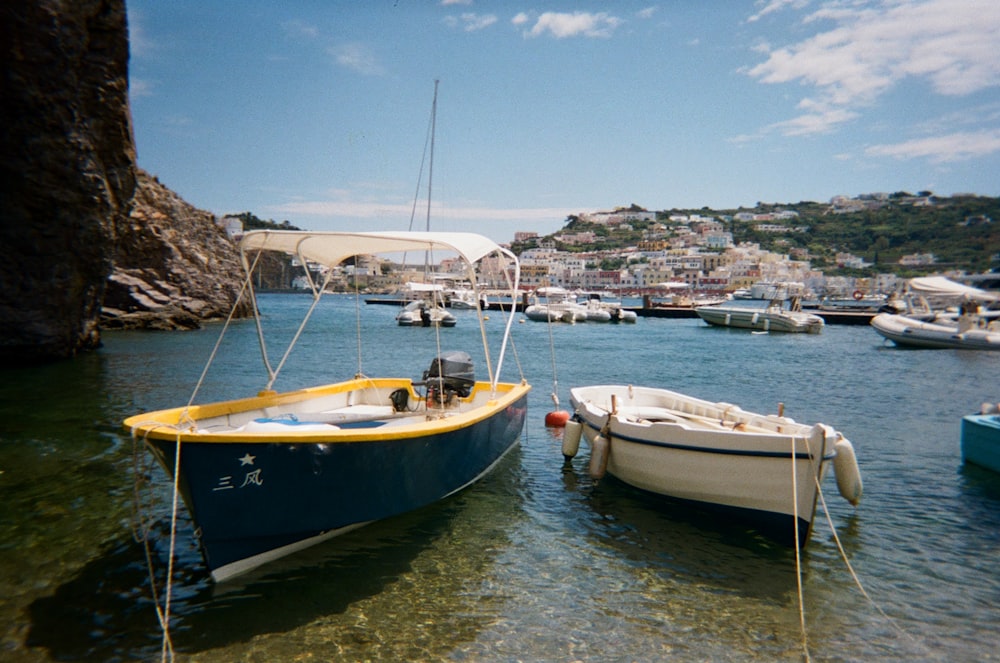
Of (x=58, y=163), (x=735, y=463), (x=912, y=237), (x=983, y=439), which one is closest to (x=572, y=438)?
(x=735, y=463)

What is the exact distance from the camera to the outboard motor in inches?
410

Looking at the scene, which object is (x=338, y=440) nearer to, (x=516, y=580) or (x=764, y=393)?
(x=516, y=580)

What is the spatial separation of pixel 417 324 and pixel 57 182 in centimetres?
3470

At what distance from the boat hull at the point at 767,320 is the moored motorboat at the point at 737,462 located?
133ft

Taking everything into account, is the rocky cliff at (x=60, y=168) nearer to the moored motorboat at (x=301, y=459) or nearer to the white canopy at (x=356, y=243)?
the white canopy at (x=356, y=243)

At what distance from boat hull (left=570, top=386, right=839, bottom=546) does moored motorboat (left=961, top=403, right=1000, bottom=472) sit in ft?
16.3

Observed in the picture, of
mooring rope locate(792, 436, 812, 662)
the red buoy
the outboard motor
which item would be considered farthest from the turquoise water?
the outboard motor

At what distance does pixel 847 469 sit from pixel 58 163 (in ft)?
74.5

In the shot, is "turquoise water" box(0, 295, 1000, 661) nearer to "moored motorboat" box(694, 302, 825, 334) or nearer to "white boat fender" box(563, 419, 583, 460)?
"white boat fender" box(563, 419, 583, 460)

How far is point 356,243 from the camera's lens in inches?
371

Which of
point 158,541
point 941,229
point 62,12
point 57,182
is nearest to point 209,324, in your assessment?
point 57,182

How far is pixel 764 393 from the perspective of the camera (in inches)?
800

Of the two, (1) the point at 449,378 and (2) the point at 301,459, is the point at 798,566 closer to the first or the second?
(2) the point at 301,459

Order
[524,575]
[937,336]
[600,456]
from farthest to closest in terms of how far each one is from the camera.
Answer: [937,336] → [600,456] → [524,575]
